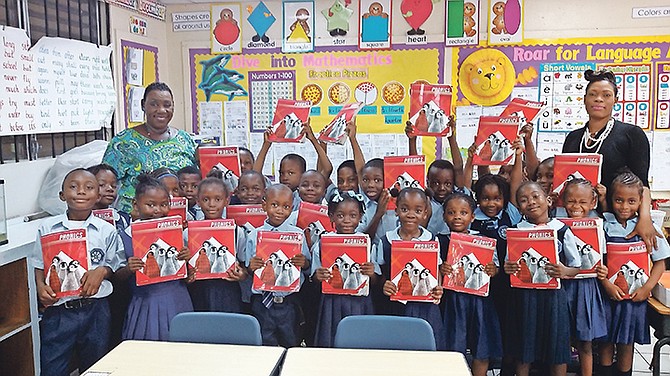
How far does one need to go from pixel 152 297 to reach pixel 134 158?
90cm

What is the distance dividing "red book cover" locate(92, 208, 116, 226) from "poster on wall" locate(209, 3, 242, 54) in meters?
2.41

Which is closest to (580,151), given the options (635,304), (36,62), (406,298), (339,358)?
(635,304)

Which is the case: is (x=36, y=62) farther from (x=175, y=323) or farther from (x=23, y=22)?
(x=175, y=323)

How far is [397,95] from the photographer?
469 centimetres

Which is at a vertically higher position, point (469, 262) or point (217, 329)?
point (469, 262)

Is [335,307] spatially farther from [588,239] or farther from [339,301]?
[588,239]

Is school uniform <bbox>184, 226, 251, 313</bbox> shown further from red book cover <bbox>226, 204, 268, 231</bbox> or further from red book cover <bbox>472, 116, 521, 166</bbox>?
red book cover <bbox>472, 116, 521, 166</bbox>

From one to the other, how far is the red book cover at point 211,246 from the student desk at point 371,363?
700 millimetres

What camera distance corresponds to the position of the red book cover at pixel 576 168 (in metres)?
2.65

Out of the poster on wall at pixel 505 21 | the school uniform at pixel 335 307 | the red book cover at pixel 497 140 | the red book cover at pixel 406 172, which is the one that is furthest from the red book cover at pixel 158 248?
the poster on wall at pixel 505 21

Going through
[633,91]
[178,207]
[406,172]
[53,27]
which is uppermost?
[53,27]

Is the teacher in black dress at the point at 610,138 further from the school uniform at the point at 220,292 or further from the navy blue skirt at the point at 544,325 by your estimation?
the school uniform at the point at 220,292

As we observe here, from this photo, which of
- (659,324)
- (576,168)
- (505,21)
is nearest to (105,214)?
(576,168)

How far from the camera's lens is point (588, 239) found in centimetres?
256
